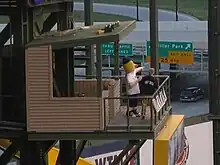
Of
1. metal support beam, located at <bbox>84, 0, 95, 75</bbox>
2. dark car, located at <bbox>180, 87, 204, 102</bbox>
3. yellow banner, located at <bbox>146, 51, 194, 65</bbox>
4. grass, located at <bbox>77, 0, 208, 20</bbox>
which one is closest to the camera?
metal support beam, located at <bbox>84, 0, 95, 75</bbox>

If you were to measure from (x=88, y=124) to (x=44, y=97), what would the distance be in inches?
22.2

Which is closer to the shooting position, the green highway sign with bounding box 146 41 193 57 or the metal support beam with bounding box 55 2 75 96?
the metal support beam with bounding box 55 2 75 96

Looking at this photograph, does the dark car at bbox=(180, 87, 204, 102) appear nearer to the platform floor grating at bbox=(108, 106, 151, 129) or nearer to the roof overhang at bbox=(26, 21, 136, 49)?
the platform floor grating at bbox=(108, 106, 151, 129)

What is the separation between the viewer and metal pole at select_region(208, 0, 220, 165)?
35.5 feet

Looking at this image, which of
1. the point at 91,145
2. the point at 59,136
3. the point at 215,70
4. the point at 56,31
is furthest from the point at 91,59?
the point at 59,136

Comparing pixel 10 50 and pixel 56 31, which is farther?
pixel 56 31

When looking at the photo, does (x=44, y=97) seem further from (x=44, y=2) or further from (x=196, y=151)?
(x=196, y=151)

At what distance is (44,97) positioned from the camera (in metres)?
8.13

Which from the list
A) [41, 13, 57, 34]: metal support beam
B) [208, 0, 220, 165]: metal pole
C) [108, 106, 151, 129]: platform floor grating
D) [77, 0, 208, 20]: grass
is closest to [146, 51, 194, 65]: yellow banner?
[77, 0, 208, 20]: grass

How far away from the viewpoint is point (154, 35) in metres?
13.8

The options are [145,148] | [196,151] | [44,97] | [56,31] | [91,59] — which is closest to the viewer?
[44,97]

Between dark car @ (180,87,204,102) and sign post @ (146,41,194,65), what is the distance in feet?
1.85

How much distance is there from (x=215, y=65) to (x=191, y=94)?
14.4 ft

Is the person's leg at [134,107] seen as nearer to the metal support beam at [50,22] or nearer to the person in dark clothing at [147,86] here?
the person in dark clothing at [147,86]
